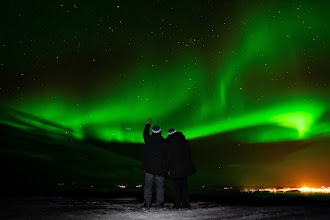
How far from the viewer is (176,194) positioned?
9.98 metres

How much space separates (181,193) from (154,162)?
105 centimetres

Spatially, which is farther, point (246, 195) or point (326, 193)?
point (246, 195)

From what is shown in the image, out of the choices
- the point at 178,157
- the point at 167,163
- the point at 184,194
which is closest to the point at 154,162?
the point at 167,163

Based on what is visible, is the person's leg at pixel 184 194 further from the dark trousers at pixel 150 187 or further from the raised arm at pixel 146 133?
the raised arm at pixel 146 133

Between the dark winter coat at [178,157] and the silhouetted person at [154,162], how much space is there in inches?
11.9

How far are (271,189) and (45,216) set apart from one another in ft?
25.9

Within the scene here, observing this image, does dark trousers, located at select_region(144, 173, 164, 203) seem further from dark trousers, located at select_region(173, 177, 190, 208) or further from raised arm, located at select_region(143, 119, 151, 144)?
raised arm, located at select_region(143, 119, 151, 144)

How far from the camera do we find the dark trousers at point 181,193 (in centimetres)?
994

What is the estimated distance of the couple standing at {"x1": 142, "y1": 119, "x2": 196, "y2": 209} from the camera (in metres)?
9.97

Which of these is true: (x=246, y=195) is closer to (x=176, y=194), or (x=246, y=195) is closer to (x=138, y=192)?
(x=176, y=194)

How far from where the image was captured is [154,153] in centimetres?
1044

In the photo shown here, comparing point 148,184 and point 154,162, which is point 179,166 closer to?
point 154,162

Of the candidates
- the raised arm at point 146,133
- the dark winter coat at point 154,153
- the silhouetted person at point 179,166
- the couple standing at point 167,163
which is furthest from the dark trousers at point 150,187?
the raised arm at point 146,133

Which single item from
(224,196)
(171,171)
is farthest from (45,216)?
(224,196)
